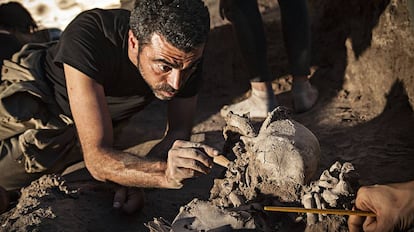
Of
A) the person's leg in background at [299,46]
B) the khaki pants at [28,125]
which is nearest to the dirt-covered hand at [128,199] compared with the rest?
the khaki pants at [28,125]

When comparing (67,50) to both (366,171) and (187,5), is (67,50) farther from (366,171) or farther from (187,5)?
(366,171)

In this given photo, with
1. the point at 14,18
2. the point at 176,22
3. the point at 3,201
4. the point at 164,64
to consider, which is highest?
the point at 176,22

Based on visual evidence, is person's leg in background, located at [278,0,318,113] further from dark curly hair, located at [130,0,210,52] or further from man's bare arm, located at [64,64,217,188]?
man's bare arm, located at [64,64,217,188]

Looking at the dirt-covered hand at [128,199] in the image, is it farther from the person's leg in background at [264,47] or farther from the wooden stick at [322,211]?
the person's leg in background at [264,47]

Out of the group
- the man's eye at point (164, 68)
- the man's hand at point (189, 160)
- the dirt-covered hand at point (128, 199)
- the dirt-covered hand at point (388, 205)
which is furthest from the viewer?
the dirt-covered hand at point (128, 199)

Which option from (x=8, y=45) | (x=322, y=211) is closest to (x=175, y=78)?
(x=322, y=211)

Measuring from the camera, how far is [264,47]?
11.4 ft

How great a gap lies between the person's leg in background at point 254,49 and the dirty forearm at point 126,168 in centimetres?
142

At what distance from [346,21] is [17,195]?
107 inches

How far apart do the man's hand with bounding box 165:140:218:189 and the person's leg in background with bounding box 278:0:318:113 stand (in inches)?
68.3

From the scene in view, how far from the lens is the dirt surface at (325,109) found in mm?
2410

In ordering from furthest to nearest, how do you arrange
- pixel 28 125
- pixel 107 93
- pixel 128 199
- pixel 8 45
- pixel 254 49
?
1. pixel 254 49
2. pixel 8 45
3. pixel 28 125
4. pixel 107 93
5. pixel 128 199

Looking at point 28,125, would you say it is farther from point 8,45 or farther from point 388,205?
point 388,205

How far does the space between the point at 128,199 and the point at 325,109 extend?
5.67 ft
